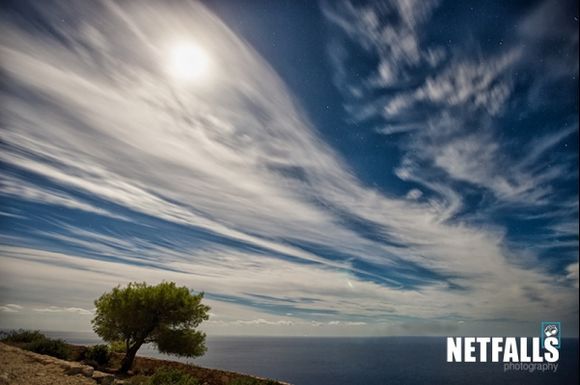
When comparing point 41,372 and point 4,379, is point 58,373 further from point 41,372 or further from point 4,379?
point 4,379

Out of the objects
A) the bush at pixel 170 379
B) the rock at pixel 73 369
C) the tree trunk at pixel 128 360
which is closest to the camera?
the bush at pixel 170 379

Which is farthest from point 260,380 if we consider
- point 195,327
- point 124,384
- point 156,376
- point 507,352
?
point 507,352

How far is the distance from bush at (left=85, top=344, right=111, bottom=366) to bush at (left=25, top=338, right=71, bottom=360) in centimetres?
107

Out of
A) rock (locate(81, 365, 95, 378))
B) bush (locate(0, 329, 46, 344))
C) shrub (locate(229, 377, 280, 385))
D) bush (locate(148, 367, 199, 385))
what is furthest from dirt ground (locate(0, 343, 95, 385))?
shrub (locate(229, 377, 280, 385))

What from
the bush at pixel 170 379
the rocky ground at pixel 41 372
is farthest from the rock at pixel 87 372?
the bush at pixel 170 379

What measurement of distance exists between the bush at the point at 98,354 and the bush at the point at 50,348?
1.07 meters

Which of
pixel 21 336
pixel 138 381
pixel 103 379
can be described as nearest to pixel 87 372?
pixel 103 379

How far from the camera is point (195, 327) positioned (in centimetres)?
1988

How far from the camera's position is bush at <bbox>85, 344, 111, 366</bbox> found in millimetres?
18659

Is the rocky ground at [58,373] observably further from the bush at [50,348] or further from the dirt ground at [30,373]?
the bush at [50,348]

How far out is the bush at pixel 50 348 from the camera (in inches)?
694

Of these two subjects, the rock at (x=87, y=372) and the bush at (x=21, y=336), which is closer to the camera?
the rock at (x=87, y=372)

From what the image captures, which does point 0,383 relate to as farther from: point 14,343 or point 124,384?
point 14,343

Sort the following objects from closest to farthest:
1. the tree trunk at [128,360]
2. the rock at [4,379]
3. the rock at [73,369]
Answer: the rock at [4,379]
the rock at [73,369]
the tree trunk at [128,360]
